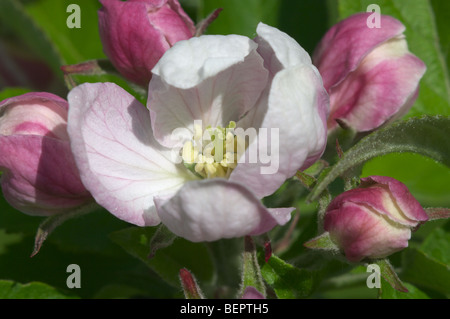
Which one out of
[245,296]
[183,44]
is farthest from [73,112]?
[245,296]

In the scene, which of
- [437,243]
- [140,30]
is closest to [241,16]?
[140,30]

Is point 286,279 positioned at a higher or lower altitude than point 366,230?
lower

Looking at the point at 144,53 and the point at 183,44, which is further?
the point at 144,53

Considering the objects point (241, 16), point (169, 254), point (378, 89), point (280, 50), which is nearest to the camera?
point (280, 50)

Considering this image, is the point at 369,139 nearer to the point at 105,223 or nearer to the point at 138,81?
the point at 138,81

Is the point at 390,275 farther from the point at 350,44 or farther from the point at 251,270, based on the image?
the point at 350,44

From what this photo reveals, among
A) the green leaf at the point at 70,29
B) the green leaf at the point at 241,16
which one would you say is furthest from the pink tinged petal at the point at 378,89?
the green leaf at the point at 70,29
